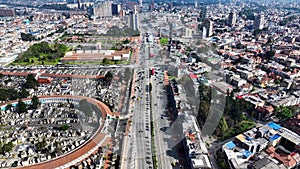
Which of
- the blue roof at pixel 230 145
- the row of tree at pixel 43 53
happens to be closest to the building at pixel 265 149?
the blue roof at pixel 230 145

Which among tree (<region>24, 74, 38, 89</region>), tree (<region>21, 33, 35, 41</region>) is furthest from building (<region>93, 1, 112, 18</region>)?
tree (<region>24, 74, 38, 89</region>)

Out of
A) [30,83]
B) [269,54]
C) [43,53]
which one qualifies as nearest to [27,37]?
[43,53]

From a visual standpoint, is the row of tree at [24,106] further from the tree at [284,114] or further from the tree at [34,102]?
the tree at [284,114]

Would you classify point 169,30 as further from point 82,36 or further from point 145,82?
point 145,82

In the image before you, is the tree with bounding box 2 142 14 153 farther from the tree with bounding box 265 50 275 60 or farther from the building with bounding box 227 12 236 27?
the building with bounding box 227 12 236 27

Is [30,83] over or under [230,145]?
over

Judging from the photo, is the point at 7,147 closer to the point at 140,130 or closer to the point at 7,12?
the point at 140,130
